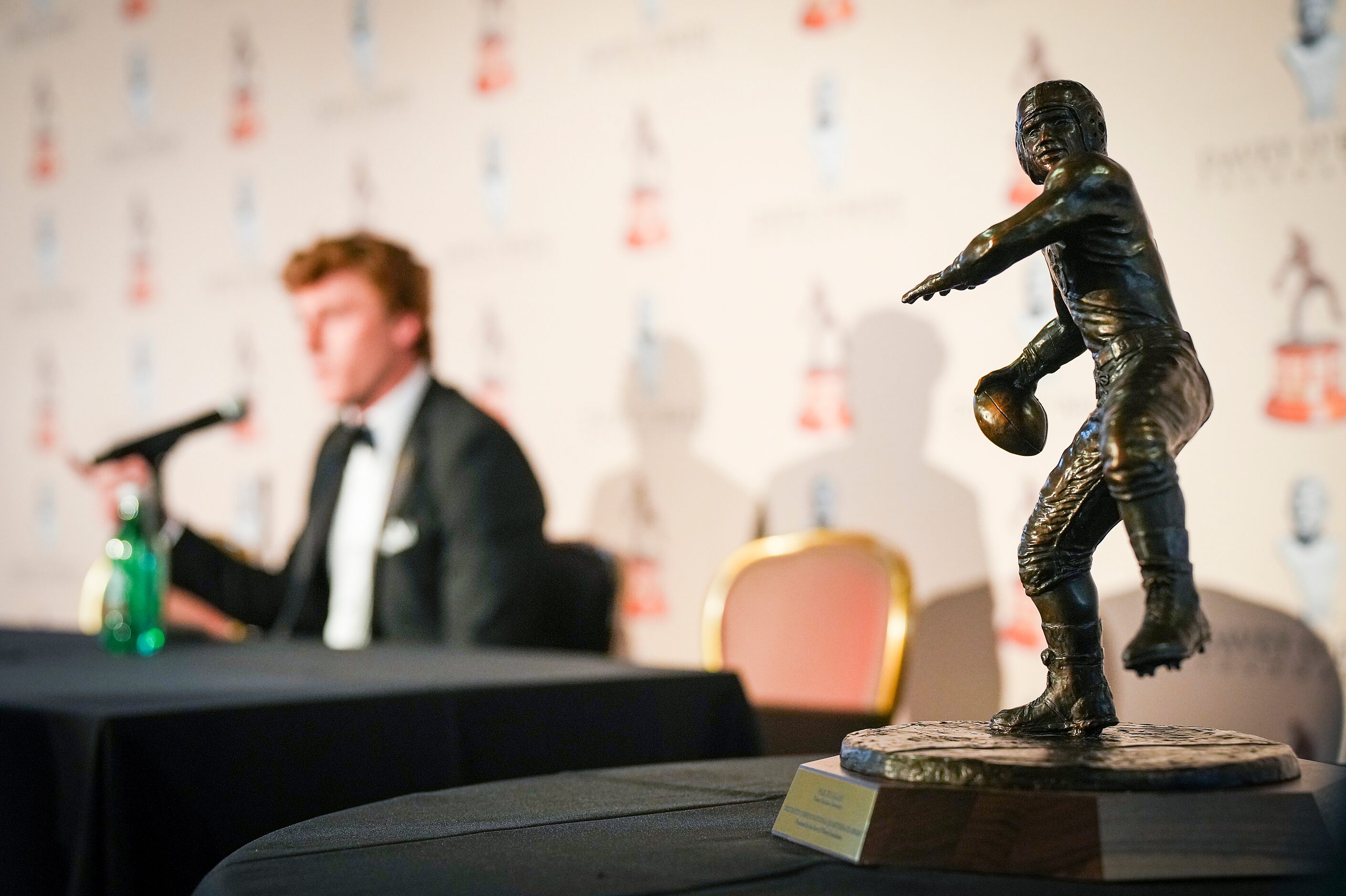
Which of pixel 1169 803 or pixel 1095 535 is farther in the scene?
pixel 1095 535

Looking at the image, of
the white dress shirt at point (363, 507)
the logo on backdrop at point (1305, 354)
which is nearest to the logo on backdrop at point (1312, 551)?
the logo on backdrop at point (1305, 354)

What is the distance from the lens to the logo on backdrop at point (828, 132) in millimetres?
3125

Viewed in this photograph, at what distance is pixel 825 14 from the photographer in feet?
10.4

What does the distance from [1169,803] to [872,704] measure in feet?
6.05

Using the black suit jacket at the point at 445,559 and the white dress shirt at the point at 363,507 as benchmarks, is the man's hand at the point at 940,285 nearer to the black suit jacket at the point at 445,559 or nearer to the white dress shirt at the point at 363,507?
the black suit jacket at the point at 445,559

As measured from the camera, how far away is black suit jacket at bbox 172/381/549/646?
102 inches

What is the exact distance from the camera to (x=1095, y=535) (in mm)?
856

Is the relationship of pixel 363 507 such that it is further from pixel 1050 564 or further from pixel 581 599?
pixel 1050 564

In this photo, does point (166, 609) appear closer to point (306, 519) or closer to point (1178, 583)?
point (306, 519)

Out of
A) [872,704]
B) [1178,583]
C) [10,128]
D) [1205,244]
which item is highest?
[10,128]

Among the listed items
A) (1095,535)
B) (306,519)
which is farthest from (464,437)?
(1095,535)

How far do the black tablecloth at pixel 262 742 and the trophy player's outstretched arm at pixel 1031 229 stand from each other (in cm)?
90

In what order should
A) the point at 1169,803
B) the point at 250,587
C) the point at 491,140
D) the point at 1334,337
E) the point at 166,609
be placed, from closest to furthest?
1. the point at 1169,803
2. the point at 1334,337
3. the point at 250,587
4. the point at 166,609
5. the point at 491,140

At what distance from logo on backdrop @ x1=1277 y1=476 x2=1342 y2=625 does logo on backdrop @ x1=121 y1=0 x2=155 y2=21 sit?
159 inches
